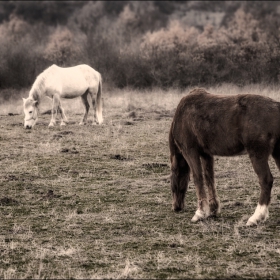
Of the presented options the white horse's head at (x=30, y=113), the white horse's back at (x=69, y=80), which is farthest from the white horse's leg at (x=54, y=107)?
the white horse's head at (x=30, y=113)

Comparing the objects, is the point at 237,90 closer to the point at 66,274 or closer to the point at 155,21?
the point at 66,274

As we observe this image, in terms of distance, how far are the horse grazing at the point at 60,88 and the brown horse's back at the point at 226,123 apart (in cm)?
879

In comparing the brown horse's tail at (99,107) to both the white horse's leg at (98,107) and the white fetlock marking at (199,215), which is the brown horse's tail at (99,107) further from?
the white fetlock marking at (199,215)

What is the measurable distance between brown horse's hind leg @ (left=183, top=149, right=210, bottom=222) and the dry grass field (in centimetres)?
13

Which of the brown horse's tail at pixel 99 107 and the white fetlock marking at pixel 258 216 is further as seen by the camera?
the brown horse's tail at pixel 99 107

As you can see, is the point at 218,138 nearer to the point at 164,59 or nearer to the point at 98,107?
the point at 98,107

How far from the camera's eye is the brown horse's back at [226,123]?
5.55m

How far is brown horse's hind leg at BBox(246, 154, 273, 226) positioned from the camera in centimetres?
559

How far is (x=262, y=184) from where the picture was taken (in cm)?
571

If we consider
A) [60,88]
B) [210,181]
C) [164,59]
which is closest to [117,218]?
[210,181]

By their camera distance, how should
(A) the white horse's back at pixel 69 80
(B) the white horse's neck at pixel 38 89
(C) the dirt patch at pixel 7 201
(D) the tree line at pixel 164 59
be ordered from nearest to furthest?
(C) the dirt patch at pixel 7 201 < (B) the white horse's neck at pixel 38 89 < (A) the white horse's back at pixel 69 80 < (D) the tree line at pixel 164 59

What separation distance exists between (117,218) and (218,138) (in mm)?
1533

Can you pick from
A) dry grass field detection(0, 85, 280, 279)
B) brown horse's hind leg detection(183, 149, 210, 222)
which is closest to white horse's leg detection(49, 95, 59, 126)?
dry grass field detection(0, 85, 280, 279)

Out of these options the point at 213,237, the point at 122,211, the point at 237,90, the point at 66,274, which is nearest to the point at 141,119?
the point at 237,90
